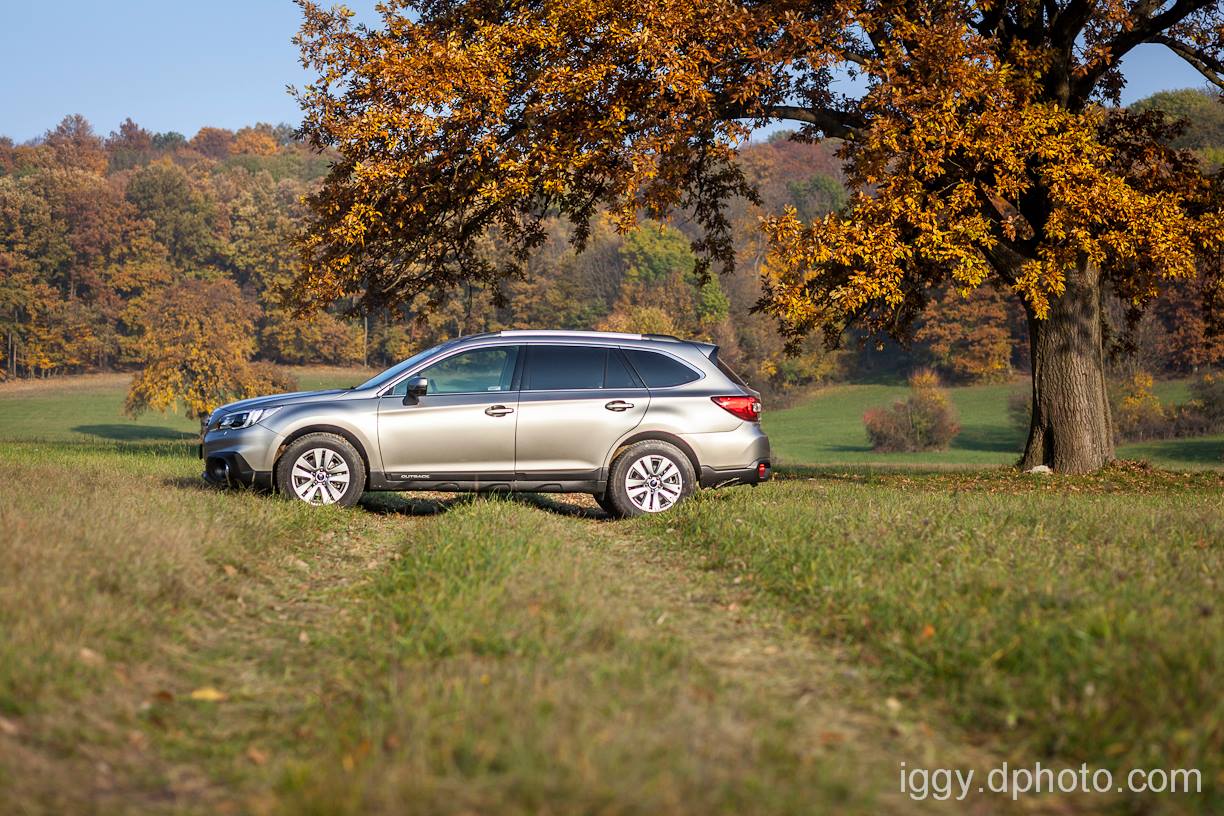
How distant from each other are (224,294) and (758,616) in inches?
2258

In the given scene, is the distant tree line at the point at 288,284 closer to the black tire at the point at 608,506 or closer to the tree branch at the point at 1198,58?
the tree branch at the point at 1198,58

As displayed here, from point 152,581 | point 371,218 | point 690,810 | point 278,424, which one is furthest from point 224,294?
point 690,810

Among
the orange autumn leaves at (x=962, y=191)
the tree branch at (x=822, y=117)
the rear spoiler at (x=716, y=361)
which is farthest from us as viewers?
the tree branch at (x=822, y=117)

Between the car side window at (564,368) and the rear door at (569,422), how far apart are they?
0.01m

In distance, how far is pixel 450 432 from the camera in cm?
1150

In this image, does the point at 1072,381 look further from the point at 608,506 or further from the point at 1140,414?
the point at 1140,414

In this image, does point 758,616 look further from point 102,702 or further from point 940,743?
point 102,702

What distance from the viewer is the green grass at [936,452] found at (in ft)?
156

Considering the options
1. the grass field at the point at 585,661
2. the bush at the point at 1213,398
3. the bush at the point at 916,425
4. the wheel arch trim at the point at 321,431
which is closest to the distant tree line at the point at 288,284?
the bush at the point at 1213,398

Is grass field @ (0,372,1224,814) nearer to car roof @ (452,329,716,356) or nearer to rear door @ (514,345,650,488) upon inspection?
rear door @ (514,345,650,488)

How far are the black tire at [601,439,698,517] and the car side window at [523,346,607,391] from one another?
0.81 meters

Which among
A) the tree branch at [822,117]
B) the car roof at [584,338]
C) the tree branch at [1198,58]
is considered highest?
the tree branch at [1198,58]

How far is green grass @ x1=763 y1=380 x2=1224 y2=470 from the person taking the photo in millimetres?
47594

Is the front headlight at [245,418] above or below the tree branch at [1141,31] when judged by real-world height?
below
